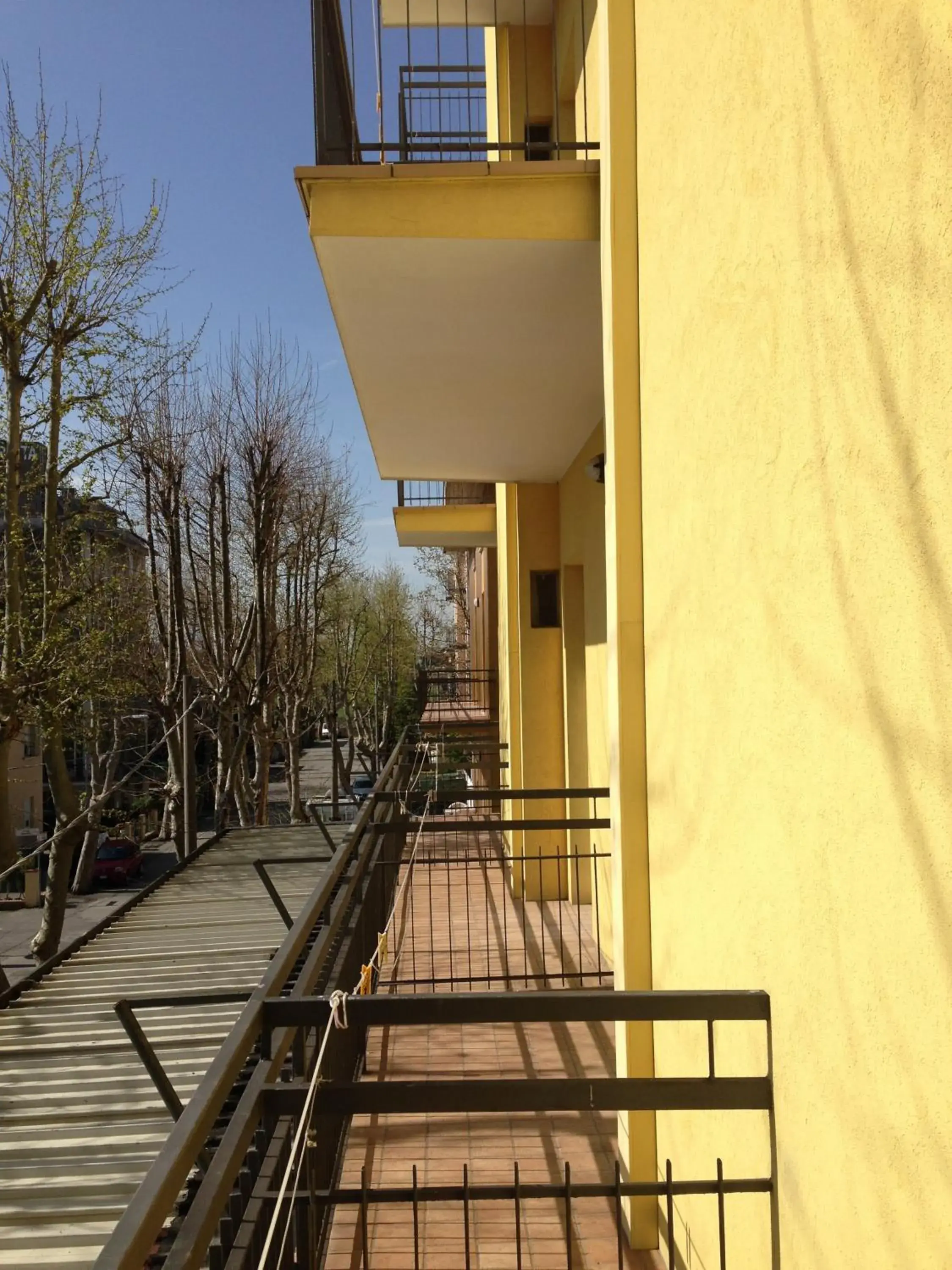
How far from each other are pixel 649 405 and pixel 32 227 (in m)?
9.07

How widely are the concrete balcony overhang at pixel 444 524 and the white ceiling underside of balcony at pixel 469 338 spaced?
5.42 m

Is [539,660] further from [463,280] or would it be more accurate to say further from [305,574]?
[305,574]

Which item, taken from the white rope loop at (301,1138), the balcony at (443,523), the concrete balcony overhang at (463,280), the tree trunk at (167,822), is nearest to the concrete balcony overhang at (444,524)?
the balcony at (443,523)

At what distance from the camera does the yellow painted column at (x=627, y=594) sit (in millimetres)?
3453

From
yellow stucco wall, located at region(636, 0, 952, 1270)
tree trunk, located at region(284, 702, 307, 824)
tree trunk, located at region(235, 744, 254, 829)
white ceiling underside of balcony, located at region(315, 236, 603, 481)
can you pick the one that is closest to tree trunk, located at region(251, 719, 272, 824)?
tree trunk, located at region(235, 744, 254, 829)

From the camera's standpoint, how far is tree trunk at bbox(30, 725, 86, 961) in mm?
11336

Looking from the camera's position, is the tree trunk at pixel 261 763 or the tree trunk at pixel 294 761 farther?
the tree trunk at pixel 294 761

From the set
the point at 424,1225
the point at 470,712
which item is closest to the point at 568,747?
the point at 424,1225

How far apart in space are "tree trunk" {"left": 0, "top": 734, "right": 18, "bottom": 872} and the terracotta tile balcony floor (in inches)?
198

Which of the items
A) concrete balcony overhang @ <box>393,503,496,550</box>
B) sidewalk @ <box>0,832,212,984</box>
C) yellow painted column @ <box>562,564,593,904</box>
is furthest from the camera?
sidewalk @ <box>0,832,212,984</box>

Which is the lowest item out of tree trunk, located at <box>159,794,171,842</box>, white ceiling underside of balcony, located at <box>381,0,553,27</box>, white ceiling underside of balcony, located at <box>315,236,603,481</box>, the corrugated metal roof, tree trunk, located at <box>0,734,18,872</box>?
tree trunk, located at <box>159,794,171,842</box>

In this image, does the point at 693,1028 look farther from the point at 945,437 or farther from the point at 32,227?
the point at 32,227

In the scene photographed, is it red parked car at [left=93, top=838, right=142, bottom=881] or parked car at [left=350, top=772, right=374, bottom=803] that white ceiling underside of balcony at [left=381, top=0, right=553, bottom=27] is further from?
parked car at [left=350, top=772, right=374, bottom=803]

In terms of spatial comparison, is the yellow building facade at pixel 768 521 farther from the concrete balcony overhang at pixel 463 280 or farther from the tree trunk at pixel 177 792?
the tree trunk at pixel 177 792
